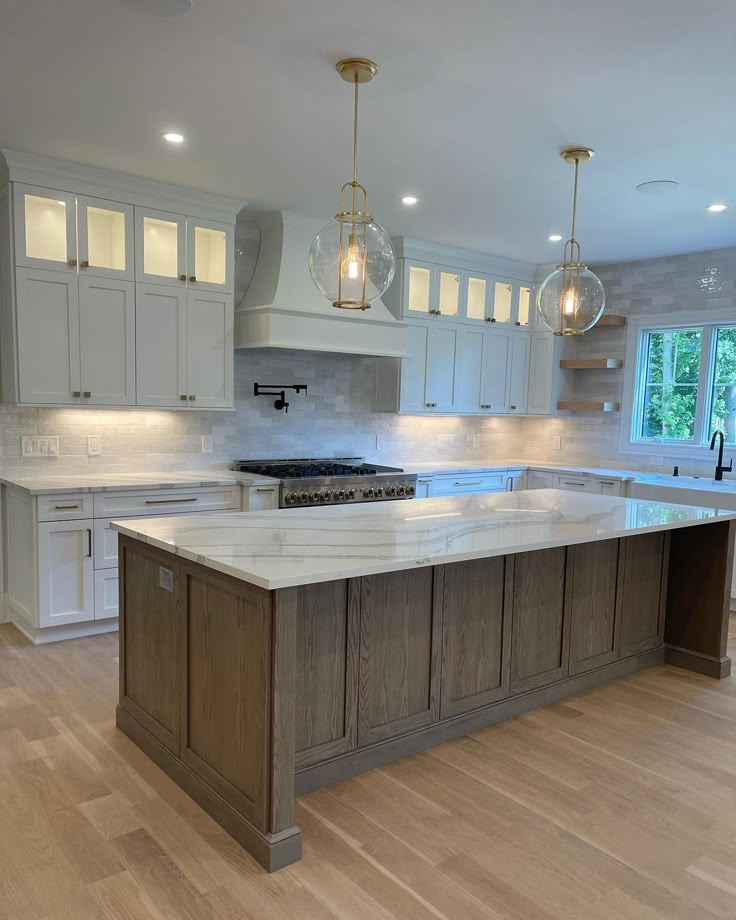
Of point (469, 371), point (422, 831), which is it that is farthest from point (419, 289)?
point (422, 831)

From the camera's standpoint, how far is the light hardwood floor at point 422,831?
6.41 feet

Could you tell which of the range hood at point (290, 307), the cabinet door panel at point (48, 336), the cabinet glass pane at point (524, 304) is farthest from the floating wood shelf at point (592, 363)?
the cabinet door panel at point (48, 336)

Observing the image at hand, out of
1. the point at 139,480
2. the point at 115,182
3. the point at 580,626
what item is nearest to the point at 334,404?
the point at 139,480

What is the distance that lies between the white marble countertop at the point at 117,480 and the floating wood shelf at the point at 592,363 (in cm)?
316

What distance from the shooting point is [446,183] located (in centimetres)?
405

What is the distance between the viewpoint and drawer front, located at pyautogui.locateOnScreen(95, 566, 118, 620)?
4.06m

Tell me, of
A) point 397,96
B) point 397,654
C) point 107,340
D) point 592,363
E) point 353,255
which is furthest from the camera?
point 592,363

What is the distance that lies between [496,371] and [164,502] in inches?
131

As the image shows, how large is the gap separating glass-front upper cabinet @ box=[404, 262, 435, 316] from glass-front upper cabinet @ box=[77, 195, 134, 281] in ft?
7.27

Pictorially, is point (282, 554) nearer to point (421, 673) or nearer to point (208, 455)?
point (421, 673)

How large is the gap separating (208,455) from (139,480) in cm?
78

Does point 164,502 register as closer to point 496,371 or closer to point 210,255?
point 210,255

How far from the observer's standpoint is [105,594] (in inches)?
161

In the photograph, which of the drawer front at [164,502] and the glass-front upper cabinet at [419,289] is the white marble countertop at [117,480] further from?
the glass-front upper cabinet at [419,289]
